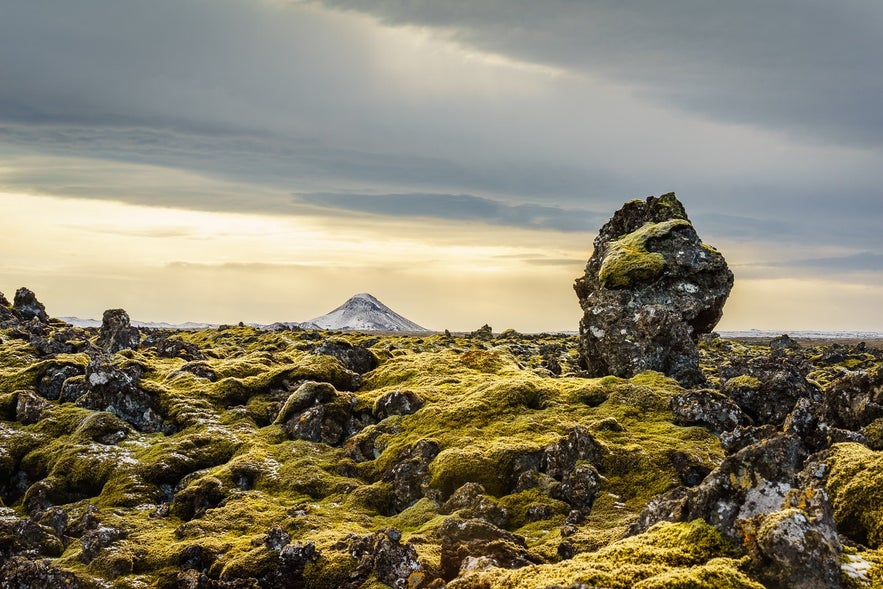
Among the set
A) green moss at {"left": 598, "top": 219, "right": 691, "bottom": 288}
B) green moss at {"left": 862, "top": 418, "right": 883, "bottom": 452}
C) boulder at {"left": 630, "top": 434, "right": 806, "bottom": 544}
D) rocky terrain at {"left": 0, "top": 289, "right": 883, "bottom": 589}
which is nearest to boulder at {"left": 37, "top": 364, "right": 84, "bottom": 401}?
rocky terrain at {"left": 0, "top": 289, "right": 883, "bottom": 589}

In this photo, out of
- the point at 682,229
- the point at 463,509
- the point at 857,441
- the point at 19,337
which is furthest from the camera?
the point at 19,337

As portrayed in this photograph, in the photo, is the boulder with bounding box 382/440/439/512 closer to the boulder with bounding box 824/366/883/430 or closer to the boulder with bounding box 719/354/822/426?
the boulder with bounding box 824/366/883/430

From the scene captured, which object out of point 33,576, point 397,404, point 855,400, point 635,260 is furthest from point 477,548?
point 635,260

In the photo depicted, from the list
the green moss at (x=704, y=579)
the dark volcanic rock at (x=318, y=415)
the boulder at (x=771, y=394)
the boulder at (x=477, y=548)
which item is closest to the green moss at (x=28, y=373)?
the dark volcanic rock at (x=318, y=415)

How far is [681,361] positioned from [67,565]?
95.8ft

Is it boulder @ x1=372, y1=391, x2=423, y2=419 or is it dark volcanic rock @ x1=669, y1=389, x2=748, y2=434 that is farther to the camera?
boulder @ x1=372, y1=391, x2=423, y2=419

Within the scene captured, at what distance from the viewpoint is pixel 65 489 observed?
86.4ft

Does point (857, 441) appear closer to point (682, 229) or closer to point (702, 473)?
point (702, 473)

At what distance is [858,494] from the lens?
13914 mm

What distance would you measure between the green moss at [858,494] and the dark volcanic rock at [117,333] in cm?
5072

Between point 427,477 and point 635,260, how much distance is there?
21.1 metres

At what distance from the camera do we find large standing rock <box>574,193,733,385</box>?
36094 millimetres

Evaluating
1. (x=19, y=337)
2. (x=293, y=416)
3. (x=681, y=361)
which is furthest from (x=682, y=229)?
(x=19, y=337)

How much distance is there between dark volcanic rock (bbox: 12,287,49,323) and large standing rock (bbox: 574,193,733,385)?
6567 cm
